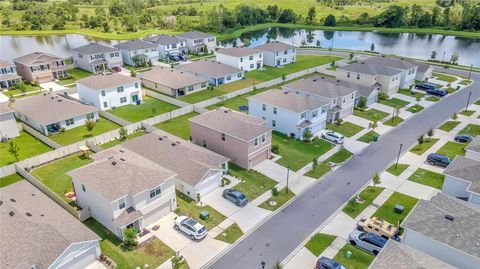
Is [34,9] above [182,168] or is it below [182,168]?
above

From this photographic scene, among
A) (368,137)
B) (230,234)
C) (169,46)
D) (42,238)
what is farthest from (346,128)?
(169,46)

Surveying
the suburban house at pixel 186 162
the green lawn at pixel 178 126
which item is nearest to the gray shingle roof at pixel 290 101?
the green lawn at pixel 178 126

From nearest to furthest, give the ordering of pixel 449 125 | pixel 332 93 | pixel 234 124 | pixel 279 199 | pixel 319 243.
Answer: pixel 319 243 → pixel 279 199 → pixel 234 124 → pixel 449 125 → pixel 332 93

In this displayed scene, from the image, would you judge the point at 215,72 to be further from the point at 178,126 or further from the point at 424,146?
the point at 424,146

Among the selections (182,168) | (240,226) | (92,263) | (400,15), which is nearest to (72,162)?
(182,168)

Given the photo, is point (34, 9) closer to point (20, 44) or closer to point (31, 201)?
point (20, 44)

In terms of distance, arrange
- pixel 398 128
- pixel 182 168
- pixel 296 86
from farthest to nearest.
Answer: pixel 296 86
pixel 398 128
pixel 182 168

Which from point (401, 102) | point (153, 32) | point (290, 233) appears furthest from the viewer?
point (153, 32)
